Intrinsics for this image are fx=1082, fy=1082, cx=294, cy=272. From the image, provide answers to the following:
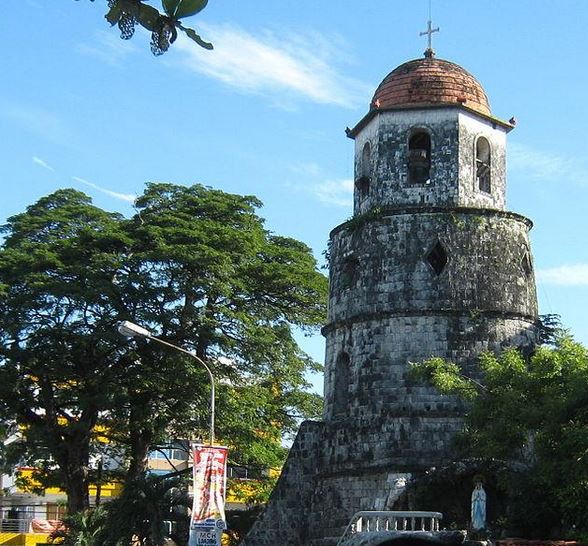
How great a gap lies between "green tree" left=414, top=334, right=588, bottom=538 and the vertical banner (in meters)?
5.12

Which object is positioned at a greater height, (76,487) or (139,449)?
(139,449)

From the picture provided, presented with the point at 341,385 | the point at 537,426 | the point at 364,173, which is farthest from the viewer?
the point at 364,173

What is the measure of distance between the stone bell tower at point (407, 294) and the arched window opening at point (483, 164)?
0.03 meters

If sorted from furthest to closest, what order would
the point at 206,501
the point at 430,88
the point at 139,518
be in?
1. the point at 430,88
2. the point at 139,518
3. the point at 206,501

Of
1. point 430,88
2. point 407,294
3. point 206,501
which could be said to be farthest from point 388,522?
point 430,88

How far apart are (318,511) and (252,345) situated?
5.79 meters

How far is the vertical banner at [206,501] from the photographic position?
54.6ft

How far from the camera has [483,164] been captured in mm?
Result: 24656

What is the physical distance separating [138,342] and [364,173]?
725 cm

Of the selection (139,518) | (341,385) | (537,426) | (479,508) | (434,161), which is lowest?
(139,518)

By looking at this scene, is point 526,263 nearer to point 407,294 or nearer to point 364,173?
point 407,294

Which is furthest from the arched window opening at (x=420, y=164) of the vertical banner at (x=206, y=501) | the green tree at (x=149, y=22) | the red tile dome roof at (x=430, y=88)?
the green tree at (x=149, y=22)

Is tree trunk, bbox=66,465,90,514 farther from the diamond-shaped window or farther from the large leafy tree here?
the diamond-shaped window

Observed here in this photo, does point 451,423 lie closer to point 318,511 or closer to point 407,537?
point 318,511
